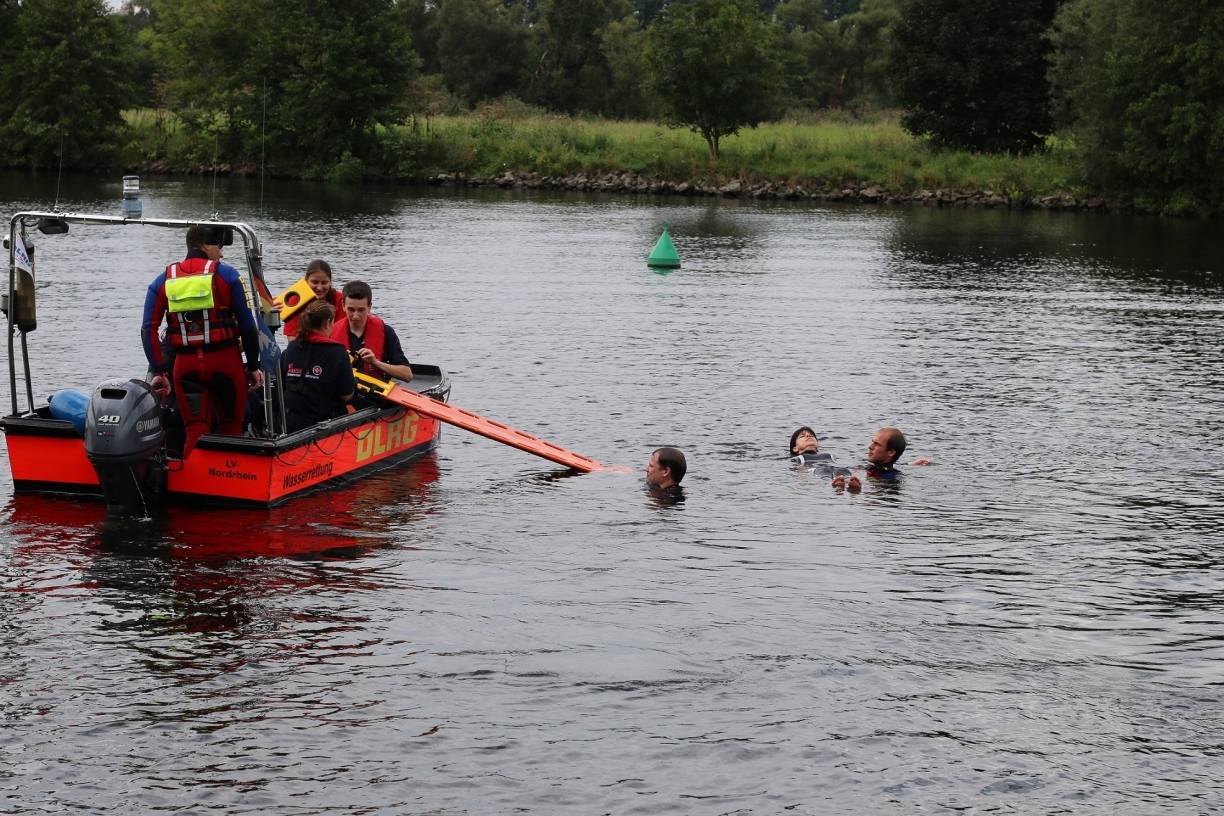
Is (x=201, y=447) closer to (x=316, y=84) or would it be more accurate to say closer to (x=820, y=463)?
(x=820, y=463)

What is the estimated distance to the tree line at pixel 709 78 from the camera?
5359 cm

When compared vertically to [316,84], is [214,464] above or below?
below

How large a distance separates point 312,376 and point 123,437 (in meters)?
2.09

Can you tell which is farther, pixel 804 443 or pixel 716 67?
pixel 716 67

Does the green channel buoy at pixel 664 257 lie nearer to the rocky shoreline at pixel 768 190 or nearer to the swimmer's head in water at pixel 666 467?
the swimmer's head in water at pixel 666 467

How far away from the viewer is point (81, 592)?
36.6 feet

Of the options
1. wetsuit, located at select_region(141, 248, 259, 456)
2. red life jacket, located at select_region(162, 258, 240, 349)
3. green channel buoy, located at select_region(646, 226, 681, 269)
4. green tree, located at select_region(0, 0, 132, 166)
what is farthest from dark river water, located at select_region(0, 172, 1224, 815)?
green tree, located at select_region(0, 0, 132, 166)

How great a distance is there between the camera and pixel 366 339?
14.9m

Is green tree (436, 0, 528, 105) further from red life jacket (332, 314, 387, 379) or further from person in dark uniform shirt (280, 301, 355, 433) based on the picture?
person in dark uniform shirt (280, 301, 355, 433)

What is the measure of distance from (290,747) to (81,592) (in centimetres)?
321

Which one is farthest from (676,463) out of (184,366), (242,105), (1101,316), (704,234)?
(242,105)

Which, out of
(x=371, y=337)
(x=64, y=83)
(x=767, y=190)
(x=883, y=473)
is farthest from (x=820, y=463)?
(x=64, y=83)

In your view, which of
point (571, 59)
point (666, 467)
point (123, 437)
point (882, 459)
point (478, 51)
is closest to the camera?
point (123, 437)

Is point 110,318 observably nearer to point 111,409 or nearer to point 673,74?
point 111,409
